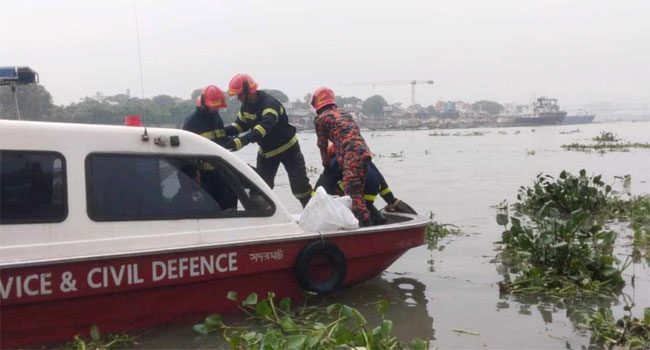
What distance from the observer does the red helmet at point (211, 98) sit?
274 inches

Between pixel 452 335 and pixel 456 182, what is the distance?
1250 centimetres

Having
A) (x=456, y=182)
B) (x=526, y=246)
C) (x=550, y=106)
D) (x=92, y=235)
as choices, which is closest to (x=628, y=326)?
(x=526, y=246)

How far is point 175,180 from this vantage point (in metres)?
5.24

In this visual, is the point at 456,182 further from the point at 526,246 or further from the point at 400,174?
the point at 526,246

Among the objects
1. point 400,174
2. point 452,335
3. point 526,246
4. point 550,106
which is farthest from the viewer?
point 550,106

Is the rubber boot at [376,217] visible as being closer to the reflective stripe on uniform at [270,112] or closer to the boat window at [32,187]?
the reflective stripe on uniform at [270,112]

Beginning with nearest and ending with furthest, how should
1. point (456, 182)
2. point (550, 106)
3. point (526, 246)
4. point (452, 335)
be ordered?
point (452, 335), point (526, 246), point (456, 182), point (550, 106)

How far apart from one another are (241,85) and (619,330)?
4415 mm

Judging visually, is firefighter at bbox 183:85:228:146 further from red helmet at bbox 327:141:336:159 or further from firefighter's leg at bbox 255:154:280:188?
red helmet at bbox 327:141:336:159

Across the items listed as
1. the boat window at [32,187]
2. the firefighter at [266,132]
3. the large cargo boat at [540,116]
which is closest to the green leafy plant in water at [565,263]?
the firefighter at [266,132]

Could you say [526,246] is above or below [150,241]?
below

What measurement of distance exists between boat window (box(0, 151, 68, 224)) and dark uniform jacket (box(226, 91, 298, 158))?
2.64m

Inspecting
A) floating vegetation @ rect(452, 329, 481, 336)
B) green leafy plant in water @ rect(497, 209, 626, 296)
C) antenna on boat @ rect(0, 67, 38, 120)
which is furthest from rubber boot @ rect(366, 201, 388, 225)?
antenna on boat @ rect(0, 67, 38, 120)

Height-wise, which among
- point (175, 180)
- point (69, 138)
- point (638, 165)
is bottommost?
point (638, 165)
